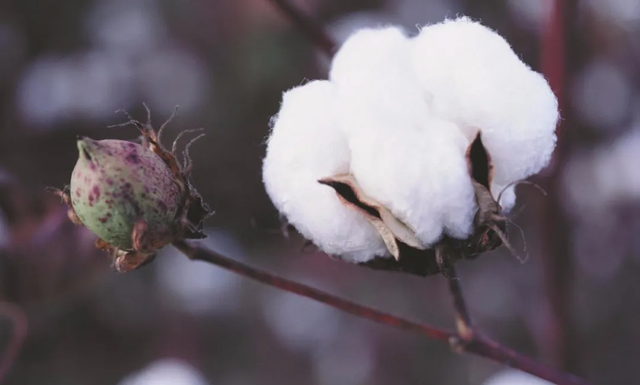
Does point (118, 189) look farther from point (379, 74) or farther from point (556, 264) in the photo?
point (556, 264)

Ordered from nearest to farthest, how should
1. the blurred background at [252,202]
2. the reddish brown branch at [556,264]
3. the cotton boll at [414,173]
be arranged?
the cotton boll at [414,173]
the reddish brown branch at [556,264]
the blurred background at [252,202]

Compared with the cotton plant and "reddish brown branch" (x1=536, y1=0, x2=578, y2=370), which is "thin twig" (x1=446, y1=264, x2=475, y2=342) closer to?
the cotton plant

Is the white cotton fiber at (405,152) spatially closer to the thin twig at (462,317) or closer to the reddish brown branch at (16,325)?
the thin twig at (462,317)

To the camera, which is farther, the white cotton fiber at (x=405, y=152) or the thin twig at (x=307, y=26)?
the thin twig at (x=307, y=26)

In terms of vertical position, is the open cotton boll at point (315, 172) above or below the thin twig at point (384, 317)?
above

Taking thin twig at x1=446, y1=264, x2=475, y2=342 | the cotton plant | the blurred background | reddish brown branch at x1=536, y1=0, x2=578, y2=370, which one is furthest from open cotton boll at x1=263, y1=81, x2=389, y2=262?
the blurred background

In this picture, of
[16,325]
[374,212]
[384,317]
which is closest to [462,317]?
[384,317]

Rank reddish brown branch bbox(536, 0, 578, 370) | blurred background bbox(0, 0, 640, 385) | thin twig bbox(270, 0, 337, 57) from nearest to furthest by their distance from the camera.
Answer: thin twig bbox(270, 0, 337, 57) → reddish brown branch bbox(536, 0, 578, 370) → blurred background bbox(0, 0, 640, 385)

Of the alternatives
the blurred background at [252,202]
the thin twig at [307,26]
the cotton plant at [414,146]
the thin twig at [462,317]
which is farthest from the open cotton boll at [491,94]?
the blurred background at [252,202]
